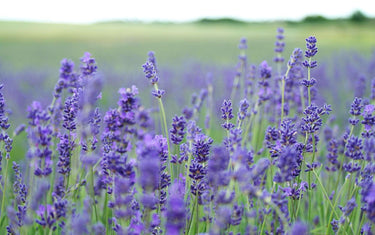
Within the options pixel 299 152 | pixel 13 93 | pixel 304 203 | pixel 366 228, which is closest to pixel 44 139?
pixel 299 152

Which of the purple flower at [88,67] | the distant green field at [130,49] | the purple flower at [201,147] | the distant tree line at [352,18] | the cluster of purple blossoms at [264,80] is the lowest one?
the distant green field at [130,49]

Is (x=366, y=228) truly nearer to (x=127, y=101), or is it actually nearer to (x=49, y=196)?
(x=127, y=101)

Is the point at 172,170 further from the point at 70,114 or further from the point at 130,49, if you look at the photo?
the point at 130,49

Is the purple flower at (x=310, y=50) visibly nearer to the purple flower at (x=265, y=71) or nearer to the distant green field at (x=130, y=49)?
the purple flower at (x=265, y=71)

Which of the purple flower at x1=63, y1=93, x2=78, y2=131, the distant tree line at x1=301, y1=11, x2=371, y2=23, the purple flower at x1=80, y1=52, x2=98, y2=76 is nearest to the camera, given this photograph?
the purple flower at x1=63, y1=93, x2=78, y2=131

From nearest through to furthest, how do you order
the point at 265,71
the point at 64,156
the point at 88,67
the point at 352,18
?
the point at 64,156 < the point at 88,67 < the point at 265,71 < the point at 352,18

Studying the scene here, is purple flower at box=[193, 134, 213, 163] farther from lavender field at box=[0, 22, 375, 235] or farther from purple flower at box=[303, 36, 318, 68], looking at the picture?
purple flower at box=[303, 36, 318, 68]

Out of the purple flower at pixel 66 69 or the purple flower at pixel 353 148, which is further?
the purple flower at pixel 66 69

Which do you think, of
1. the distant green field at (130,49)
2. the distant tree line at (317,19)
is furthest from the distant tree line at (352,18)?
the distant green field at (130,49)

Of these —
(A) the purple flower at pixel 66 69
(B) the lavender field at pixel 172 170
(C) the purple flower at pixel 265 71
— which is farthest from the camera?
(C) the purple flower at pixel 265 71

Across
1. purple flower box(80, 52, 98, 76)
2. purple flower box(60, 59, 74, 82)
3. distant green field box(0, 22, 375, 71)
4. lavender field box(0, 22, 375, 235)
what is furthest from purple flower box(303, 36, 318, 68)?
distant green field box(0, 22, 375, 71)

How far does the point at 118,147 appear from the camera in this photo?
57.8 inches

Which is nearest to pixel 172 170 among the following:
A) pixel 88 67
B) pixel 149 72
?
pixel 149 72

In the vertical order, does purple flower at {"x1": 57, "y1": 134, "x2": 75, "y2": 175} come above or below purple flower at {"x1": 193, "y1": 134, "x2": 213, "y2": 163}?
below
